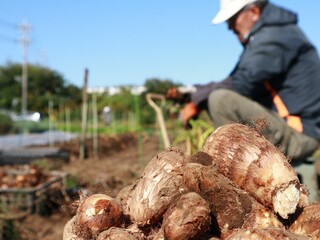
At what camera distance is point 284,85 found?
4.28 m

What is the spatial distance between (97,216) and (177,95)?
3348mm

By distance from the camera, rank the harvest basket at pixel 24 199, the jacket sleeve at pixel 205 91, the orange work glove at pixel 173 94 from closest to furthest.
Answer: the jacket sleeve at pixel 205 91 < the orange work glove at pixel 173 94 < the harvest basket at pixel 24 199

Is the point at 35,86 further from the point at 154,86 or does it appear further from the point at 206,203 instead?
the point at 206,203

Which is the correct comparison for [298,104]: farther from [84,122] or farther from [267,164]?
[84,122]

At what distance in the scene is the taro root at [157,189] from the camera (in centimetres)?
178

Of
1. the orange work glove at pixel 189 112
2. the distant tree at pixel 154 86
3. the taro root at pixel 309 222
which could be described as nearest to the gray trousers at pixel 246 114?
the orange work glove at pixel 189 112

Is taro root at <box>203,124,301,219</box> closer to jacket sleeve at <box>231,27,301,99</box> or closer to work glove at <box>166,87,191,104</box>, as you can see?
jacket sleeve at <box>231,27,301,99</box>

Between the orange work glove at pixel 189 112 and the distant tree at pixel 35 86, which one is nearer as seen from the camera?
the orange work glove at pixel 189 112

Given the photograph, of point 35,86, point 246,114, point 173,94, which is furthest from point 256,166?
point 35,86

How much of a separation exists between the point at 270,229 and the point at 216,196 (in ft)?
0.86

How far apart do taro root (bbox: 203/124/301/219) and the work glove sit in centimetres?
296

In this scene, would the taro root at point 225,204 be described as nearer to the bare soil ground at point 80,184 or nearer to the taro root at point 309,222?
the taro root at point 309,222

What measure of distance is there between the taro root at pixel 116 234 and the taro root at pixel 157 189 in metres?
0.09

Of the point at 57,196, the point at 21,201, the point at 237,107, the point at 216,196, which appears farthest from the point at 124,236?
the point at 57,196
